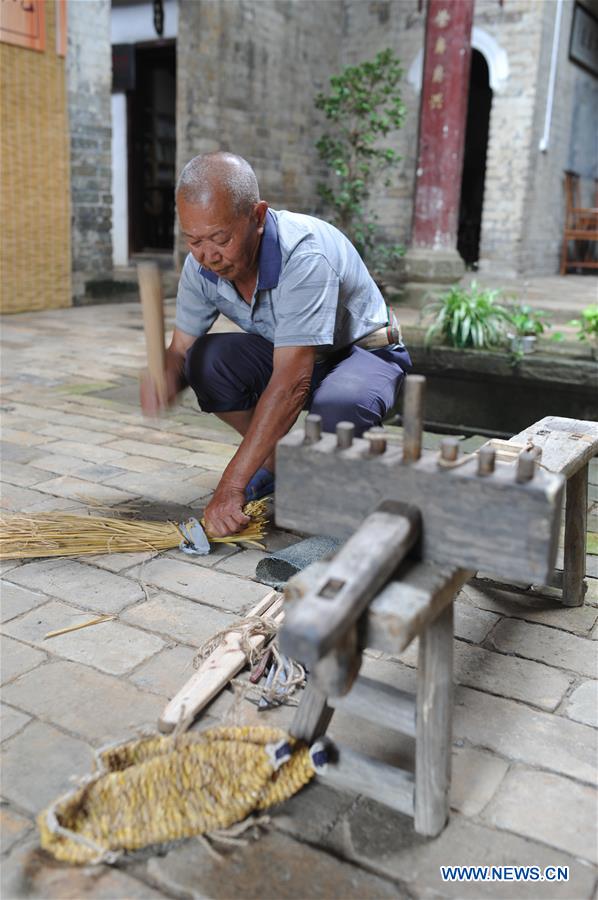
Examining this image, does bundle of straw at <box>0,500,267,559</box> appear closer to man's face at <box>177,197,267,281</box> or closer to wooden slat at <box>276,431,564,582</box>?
man's face at <box>177,197,267,281</box>

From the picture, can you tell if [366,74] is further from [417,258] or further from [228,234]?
[228,234]

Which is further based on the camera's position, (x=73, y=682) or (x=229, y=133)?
(x=229, y=133)

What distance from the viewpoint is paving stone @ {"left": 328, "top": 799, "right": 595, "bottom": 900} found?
1.23 meters

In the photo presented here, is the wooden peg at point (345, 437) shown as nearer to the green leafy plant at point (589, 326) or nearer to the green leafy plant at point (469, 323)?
the green leafy plant at point (469, 323)

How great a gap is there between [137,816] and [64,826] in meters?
0.11

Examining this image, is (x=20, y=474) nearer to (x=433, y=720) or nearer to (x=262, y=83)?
(x=433, y=720)

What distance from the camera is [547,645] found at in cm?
195

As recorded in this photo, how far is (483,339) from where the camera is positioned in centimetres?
A: 512

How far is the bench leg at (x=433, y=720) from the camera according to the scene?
1.29 metres

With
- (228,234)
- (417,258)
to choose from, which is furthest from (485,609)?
(417,258)

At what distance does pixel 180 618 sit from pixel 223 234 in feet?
3.22

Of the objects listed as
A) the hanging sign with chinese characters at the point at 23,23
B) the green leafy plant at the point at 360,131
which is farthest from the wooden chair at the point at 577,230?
the hanging sign with chinese characters at the point at 23,23

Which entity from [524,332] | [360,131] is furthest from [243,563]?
[360,131]

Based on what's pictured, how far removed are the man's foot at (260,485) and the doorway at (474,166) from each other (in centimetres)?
1096
